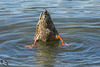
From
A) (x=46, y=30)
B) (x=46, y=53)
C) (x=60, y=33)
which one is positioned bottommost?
(x=46, y=53)

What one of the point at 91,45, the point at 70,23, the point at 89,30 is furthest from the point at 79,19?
the point at 91,45

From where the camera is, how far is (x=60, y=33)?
282 inches

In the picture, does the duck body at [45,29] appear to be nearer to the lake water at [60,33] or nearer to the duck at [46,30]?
the duck at [46,30]

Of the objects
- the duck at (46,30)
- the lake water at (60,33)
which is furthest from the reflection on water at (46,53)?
the duck at (46,30)

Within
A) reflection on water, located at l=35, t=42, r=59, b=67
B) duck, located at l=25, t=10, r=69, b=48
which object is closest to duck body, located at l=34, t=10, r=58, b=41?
duck, located at l=25, t=10, r=69, b=48

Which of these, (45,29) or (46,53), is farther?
(45,29)

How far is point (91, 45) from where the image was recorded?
5.81 metres

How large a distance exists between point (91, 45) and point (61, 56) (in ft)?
3.79

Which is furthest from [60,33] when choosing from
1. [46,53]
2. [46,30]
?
[46,53]

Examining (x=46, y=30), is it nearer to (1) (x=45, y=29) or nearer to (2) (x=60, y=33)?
(1) (x=45, y=29)

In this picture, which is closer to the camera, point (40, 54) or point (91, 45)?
point (40, 54)

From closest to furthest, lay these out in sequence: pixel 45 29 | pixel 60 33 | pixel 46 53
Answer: pixel 46 53, pixel 45 29, pixel 60 33

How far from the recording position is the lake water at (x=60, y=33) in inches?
187

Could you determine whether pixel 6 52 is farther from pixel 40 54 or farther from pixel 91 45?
pixel 91 45
